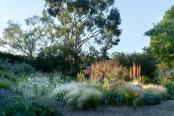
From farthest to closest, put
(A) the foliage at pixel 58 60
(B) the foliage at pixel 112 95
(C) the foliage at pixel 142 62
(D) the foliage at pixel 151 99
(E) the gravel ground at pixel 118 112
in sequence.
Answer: (A) the foliage at pixel 58 60 → (C) the foliage at pixel 142 62 → (D) the foliage at pixel 151 99 → (B) the foliage at pixel 112 95 → (E) the gravel ground at pixel 118 112

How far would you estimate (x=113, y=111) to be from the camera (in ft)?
17.1

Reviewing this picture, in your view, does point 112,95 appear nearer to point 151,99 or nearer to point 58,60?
point 151,99

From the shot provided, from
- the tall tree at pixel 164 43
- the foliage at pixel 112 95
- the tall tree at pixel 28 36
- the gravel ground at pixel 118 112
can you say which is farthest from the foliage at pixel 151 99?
the tall tree at pixel 28 36

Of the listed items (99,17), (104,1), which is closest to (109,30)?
(99,17)

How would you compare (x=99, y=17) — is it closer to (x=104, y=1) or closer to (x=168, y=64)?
(x=104, y=1)

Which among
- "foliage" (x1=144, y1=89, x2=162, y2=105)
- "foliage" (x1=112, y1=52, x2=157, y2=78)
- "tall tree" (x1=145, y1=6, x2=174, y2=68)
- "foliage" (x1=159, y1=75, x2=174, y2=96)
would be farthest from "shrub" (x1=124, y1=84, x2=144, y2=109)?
"tall tree" (x1=145, y1=6, x2=174, y2=68)

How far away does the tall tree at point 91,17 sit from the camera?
20984 mm

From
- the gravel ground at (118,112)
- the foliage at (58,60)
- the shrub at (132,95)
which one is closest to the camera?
the gravel ground at (118,112)

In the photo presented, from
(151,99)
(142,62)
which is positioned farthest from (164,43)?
(151,99)

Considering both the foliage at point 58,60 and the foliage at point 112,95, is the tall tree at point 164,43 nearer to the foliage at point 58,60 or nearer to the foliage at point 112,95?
the foliage at point 58,60

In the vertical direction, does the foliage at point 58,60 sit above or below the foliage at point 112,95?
above

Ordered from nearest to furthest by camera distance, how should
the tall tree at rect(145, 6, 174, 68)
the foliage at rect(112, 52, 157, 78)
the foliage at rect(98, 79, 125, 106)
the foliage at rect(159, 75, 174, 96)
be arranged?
1. the foliage at rect(98, 79, 125, 106)
2. the foliage at rect(159, 75, 174, 96)
3. the foliage at rect(112, 52, 157, 78)
4. the tall tree at rect(145, 6, 174, 68)

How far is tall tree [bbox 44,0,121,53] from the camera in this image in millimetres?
20984

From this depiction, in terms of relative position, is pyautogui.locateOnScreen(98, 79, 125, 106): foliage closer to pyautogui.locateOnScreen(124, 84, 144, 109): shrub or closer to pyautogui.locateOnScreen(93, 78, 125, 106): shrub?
pyautogui.locateOnScreen(93, 78, 125, 106): shrub
